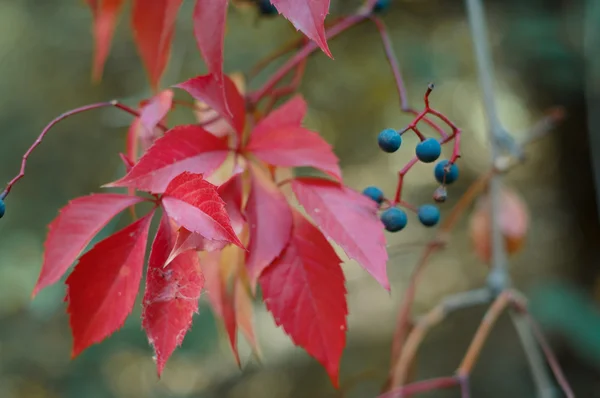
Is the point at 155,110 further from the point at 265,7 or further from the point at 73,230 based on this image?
the point at 265,7

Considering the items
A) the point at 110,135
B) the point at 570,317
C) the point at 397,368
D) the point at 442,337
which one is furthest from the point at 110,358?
the point at 442,337

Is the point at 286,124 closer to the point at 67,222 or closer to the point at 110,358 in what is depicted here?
the point at 67,222

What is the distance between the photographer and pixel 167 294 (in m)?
0.46

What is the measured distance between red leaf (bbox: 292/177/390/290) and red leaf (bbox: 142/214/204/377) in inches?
5.0

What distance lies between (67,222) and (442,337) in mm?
2495

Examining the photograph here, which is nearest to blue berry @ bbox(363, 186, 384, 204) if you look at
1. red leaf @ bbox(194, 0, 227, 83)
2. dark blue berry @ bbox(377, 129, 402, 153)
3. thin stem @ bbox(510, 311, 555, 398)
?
dark blue berry @ bbox(377, 129, 402, 153)

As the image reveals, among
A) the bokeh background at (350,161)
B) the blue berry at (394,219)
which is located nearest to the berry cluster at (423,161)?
the blue berry at (394,219)

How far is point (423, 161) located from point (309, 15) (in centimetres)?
17

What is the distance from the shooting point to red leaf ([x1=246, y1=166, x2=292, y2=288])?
535 millimetres

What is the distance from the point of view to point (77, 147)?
7.23 feet

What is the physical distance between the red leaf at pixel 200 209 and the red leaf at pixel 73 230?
8cm

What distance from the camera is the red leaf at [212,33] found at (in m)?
0.53

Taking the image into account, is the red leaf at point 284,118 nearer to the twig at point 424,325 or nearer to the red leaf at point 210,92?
the red leaf at point 210,92

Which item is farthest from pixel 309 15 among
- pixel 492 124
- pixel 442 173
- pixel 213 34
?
pixel 492 124
